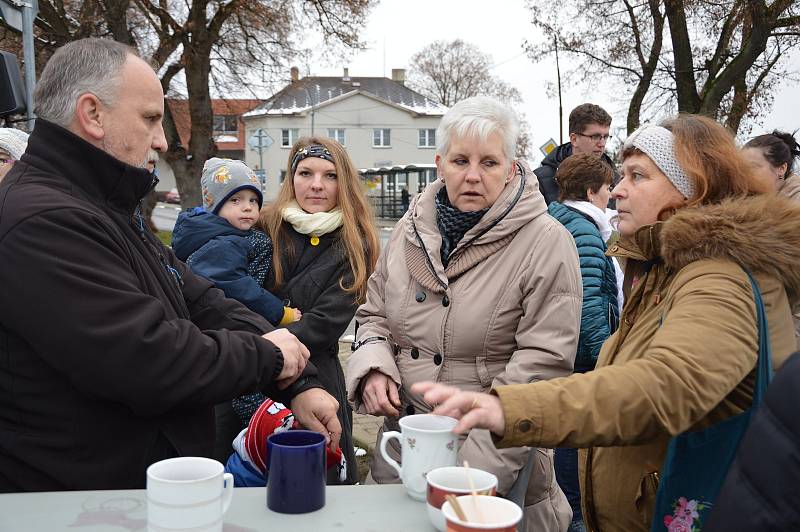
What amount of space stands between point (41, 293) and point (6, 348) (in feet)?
0.73

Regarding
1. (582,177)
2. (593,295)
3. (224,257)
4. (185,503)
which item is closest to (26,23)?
(224,257)

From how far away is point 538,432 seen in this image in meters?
1.52

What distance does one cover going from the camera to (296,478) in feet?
5.24

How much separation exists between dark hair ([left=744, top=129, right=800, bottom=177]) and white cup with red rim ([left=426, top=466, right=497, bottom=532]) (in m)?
3.99

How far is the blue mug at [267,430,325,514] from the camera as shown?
5.23 feet

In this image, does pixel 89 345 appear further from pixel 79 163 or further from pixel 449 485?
pixel 449 485

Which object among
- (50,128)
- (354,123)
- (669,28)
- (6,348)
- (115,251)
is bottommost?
(6,348)

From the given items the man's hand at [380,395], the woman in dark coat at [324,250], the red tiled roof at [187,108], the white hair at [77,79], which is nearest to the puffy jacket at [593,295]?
the woman in dark coat at [324,250]

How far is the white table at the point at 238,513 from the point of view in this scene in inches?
60.3

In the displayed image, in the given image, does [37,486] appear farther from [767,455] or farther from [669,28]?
[669,28]

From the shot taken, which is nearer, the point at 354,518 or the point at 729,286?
the point at 354,518

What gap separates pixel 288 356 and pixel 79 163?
0.79 meters

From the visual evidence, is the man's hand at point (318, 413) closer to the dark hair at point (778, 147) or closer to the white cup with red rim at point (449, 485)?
the white cup with red rim at point (449, 485)

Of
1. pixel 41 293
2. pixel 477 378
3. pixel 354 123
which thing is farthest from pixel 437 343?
pixel 354 123
